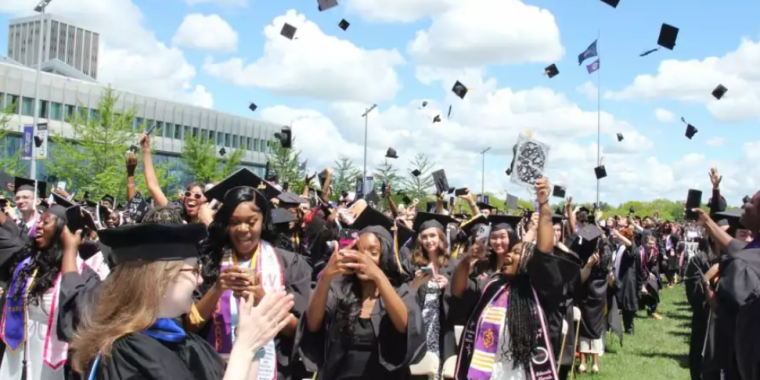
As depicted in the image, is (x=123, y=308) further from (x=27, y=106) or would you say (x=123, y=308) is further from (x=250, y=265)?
(x=27, y=106)

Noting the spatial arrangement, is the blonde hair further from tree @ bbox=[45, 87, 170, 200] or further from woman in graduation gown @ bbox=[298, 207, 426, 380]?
tree @ bbox=[45, 87, 170, 200]

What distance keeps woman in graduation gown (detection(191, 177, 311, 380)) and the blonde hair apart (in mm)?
1614

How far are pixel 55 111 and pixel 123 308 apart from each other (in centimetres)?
5601

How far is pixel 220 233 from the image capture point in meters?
4.69

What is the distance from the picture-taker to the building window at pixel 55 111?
5384 cm

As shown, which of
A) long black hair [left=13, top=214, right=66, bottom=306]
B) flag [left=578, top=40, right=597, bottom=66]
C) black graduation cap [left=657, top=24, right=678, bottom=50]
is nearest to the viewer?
long black hair [left=13, top=214, right=66, bottom=306]

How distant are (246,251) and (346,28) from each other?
9950 mm

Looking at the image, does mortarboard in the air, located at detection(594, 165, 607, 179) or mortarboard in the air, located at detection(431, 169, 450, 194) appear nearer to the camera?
mortarboard in the air, located at detection(431, 169, 450, 194)

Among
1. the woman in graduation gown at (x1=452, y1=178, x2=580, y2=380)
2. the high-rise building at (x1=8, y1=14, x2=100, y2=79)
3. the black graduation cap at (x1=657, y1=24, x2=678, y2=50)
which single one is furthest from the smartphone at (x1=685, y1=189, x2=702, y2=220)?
the high-rise building at (x1=8, y1=14, x2=100, y2=79)

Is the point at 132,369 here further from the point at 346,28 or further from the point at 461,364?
the point at 346,28

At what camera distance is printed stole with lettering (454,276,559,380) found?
5108mm

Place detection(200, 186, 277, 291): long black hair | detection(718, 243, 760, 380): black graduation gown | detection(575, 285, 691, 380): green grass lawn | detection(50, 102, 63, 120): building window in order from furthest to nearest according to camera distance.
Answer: detection(50, 102, 63, 120): building window
detection(575, 285, 691, 380): green grass lawn
detection(200, 186, 277, 291): long black hair
detection(718, 243, 760, 380): black graduation gown

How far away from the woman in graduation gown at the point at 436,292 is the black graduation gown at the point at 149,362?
2877mm

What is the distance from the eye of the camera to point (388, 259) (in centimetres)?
479
